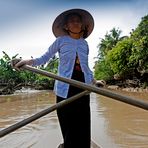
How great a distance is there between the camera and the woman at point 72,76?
2.81 meters

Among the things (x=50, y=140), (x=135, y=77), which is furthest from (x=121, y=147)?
(x=135, y=77)

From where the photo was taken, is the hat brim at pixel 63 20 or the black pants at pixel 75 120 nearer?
the black pants at pixel 75 120

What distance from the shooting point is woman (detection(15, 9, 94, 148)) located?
2.81 meters

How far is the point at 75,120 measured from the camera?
2830 millimetres

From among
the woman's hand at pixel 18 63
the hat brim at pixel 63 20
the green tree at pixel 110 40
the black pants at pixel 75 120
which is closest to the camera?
the woman's hand at pixel 18 63

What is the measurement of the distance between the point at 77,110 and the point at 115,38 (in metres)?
40.3

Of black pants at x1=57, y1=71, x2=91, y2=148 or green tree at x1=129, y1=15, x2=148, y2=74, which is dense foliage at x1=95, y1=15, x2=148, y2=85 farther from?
black pants at x1=57, y1=71, x2=91, y2=148

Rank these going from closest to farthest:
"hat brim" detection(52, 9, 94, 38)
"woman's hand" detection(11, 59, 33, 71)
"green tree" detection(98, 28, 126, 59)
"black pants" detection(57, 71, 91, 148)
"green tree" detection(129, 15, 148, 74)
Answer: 1. "woman's hand" detection(11, 59, 33, 71)
2. "black pants" detection(57, 71, 91, 148)
3. "hat brim" detection(52, 9, 94, 38)
4. "green tree" detection(129, 15, 148, 74)
5. "green tree" detection(98, 28, 126, 59)

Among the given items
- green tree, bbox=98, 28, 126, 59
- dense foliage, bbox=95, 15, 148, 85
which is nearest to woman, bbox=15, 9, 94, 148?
dense foliage, bbox=95, 15, 148, 85

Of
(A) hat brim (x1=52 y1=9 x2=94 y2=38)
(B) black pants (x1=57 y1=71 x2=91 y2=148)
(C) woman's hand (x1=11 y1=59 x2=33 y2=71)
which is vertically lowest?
(B) black pants (x1=57 y1=71 x2=91 y2=148)

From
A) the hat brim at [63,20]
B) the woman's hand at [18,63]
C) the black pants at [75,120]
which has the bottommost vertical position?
the black pants at [75,120]

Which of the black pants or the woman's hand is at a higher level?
the woman's hand

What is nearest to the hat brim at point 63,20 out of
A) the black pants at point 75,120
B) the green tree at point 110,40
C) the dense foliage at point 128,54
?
the black pants at point 75,120

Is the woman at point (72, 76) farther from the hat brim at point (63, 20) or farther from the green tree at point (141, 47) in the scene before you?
the green tree at point (141, 47)
